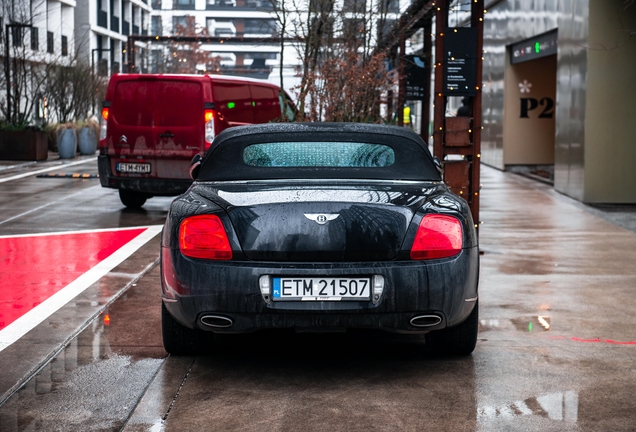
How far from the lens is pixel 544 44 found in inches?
810

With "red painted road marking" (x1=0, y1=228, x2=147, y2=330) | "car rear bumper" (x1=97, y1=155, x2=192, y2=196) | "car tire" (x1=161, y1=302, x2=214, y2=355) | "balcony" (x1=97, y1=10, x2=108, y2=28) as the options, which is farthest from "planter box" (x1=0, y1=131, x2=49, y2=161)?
"balcony" (x1=97, y1=10, x2=108, y2=28)

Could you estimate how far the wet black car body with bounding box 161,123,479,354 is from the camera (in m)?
4.83

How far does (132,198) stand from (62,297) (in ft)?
23.5

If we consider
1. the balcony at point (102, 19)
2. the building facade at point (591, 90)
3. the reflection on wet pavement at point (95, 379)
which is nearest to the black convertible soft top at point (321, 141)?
the reflection on wet pavement at point (95, 379)

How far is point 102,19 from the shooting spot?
207ft

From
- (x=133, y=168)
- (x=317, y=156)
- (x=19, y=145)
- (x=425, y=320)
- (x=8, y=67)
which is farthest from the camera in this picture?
(x=8, y=67)

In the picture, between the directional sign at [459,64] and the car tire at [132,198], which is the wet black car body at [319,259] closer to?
the directional sign at [459,64]

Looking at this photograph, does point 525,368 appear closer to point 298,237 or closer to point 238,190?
point 298,237

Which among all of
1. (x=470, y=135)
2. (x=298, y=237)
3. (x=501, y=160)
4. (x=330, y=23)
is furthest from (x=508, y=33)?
(x=298, y=237)

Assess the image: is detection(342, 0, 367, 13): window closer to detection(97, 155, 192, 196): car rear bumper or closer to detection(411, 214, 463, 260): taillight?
detection(97, 155, 192, 196): car rear bumper

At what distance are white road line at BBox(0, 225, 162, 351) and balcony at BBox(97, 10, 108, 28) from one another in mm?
54391

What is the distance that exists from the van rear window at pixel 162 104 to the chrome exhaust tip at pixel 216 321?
8.35 metres

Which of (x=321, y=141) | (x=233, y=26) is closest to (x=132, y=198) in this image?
(x=321, y=141)

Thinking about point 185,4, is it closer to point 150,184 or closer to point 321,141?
point 150,184
